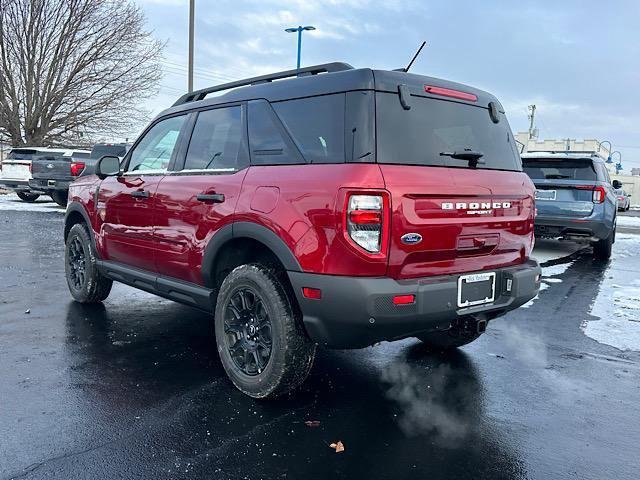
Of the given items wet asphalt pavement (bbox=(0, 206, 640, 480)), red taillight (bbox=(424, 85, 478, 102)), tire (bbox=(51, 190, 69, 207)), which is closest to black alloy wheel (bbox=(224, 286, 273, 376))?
wet asphalt pavement (bbox=(0, 206, 640, 480))

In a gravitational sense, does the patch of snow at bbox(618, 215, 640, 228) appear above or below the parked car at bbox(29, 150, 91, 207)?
below

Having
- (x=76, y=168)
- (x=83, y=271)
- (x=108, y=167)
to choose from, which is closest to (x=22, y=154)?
(x=76, y=168)

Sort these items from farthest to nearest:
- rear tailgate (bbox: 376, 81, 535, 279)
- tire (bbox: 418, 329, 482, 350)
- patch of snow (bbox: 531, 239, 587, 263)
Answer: patch of snow (bbox: 531, 239, 587, 263)
tire (bbox: 418, 329, 482, 350)
rear tailgate (bbox: 376, 81, 535, 279)

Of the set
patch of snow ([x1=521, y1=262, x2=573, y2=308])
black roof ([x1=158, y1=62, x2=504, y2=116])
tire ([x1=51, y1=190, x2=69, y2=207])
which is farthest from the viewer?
tire ([x1=51, y1=190, x2=69, y2=207])

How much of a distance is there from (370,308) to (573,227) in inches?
272

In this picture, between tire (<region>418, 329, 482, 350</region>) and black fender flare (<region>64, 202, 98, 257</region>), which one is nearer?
tire (<region>418, 329, 482, 350</region>)

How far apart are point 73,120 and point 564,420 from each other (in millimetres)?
28254

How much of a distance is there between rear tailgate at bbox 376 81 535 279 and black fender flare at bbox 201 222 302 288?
0.58 metres

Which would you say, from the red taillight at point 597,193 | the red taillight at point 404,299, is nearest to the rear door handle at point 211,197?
the red taillight at point 404,299

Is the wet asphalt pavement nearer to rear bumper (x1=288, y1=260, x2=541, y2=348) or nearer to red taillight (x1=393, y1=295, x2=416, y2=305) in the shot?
rear bumper (x1=288, y1=260, x2=541, y2=348)

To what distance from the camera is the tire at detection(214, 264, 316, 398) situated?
124 inches

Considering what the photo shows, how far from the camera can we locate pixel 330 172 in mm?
2896

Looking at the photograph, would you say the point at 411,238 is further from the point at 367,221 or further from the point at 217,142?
the point at 217,142

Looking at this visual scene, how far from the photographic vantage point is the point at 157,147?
4.53 meters
